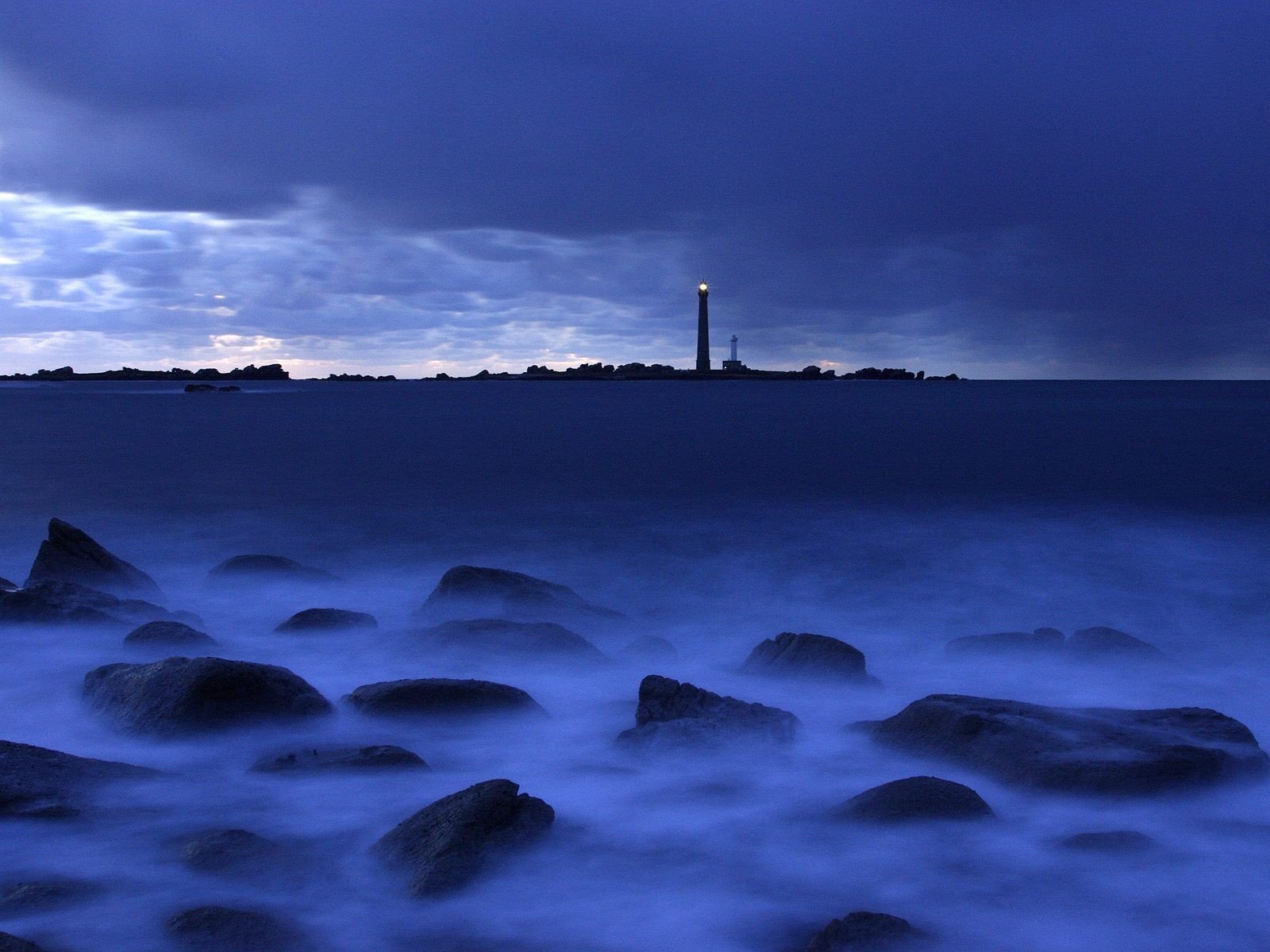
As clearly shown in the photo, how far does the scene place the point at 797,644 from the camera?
6.23m

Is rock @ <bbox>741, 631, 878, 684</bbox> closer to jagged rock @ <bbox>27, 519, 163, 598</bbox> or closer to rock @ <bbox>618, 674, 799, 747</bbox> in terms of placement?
rock @ <bbox>618, 674, 799, 747</bbox>

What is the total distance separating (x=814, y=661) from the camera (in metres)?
6.11

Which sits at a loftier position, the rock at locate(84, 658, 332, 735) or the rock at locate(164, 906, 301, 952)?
the rock at locate(84, 658, 332, 735)

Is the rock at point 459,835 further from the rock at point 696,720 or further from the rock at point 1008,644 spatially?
the rock at point 1008,644

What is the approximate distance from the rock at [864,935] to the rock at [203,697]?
10.0ft

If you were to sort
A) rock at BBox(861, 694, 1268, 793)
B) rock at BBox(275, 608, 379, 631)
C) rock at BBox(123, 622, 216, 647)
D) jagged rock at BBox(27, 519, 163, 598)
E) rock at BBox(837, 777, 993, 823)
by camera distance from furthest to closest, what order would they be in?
jagged rock at BBox(27, 519, 163, 598)
rock at BBox(275, 608, 379, 631)
rock at BBox(123, 622, 216, 647)
rock at BBox(861, 694, 1268, 793)
rock at BBox(837, 777, 993, 823)

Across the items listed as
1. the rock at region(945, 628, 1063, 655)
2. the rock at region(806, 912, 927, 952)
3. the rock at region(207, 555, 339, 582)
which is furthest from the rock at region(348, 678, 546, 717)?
the rock at region(207, 555, 339, 582)

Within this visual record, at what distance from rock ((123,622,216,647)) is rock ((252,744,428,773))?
7.27ft

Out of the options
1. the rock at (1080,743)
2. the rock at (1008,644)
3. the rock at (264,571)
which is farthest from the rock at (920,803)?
the rock at (264,571)

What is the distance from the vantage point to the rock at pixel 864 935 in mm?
3074

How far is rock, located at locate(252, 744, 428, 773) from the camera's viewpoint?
4.51 m

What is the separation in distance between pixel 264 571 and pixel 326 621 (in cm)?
220

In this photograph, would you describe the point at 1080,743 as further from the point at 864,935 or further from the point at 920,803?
the point at 864,935

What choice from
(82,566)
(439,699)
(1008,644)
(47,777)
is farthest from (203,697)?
(1008,644)
